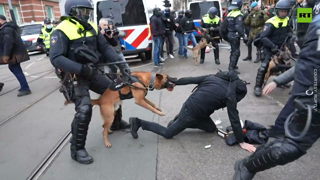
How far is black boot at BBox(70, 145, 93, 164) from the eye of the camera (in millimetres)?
2859

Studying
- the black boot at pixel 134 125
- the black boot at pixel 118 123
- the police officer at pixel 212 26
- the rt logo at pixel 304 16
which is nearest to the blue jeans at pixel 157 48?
the police officer at pixel 212 26

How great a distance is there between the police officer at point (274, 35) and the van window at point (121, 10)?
4418 millimetres

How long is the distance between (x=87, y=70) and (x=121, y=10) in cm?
573

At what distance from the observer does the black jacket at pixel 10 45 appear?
5.42m

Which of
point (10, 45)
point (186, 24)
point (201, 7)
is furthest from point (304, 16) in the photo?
point (201, 7)

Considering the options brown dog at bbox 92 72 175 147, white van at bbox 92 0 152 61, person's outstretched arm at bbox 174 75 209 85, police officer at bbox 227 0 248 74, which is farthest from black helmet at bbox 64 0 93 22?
white van at bbox 92 0 152 61

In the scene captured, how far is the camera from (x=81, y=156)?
2.88m

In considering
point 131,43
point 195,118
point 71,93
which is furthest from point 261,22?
point 71,93

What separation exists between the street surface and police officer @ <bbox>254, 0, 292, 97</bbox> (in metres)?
0.50

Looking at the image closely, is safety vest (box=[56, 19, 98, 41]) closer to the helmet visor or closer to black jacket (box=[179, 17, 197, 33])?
the helmet visor

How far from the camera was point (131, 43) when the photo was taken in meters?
8.09

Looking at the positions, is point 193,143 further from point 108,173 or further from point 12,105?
point 12,105

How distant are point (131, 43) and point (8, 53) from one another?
357 cm

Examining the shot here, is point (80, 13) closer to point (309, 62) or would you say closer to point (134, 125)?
point (134, 125)
